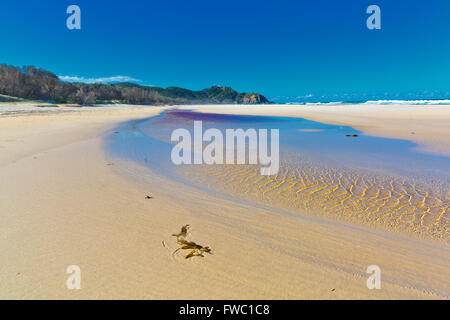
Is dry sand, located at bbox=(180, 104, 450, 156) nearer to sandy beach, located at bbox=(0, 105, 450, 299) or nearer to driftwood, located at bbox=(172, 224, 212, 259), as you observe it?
sandy beach, located at bbox=(0, 105, 450, 299)

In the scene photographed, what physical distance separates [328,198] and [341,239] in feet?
5.27

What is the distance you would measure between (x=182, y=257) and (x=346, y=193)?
3.68 metres

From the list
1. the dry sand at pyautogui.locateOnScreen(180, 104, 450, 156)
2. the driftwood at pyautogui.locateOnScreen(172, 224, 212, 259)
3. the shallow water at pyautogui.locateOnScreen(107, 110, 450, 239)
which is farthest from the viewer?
the dry sand at pyautogui.locateOnScreen(180, 104, 450, 156)

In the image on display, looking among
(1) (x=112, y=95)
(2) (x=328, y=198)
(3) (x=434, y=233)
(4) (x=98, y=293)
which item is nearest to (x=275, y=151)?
(2) (x=328, y=198)

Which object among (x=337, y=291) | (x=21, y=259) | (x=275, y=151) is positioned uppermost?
(x=275, y=151)

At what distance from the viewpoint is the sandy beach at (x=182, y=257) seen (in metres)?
2.02

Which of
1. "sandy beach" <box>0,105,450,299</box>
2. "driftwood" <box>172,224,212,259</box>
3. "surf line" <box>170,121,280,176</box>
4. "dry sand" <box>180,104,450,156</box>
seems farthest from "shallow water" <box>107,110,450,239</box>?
"dry sand" <box>180,104,450,156</box>

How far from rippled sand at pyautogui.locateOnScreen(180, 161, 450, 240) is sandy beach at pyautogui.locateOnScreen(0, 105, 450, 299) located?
0.43 metres

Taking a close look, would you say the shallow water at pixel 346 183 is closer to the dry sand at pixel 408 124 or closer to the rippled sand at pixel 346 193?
the rippled sand at pixel 346 193

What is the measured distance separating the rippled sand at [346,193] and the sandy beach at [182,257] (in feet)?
1.41

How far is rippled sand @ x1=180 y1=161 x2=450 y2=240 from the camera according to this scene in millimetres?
3695

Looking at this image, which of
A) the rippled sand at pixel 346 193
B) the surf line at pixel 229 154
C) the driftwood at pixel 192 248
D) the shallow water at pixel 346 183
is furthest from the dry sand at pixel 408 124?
the driftwood at pixel 192 248
